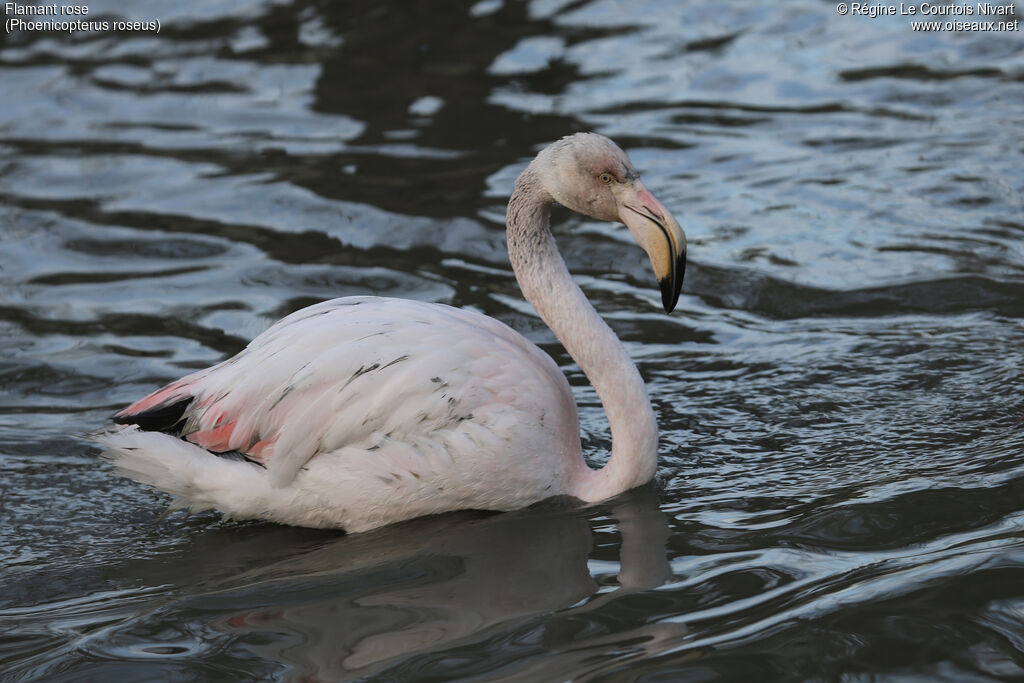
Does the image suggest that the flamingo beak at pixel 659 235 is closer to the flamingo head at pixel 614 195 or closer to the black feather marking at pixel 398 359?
the flamingo head at pixel 614 195

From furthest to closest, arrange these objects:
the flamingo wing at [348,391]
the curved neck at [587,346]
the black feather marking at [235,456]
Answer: the curved neck at [587,346], the black feather marking at [235,456], the flamingo wing at [348,391]

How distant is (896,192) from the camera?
322 inches

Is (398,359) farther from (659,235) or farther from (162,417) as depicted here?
(659,235)

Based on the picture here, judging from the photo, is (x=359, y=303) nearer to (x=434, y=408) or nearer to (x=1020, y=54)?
(x=434, y=408)

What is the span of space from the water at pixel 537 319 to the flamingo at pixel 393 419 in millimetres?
162

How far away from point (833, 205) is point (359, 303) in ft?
13.0

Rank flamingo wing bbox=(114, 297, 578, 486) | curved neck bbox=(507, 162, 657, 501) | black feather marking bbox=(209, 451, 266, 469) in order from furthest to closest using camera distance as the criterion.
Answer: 1. curved neck bbox=(507, 162, 657, 501)
2. black feather marking bbox=(209, 451, 266, 469)
3. flamingo wing bbox=(114, 297, 578, 486)

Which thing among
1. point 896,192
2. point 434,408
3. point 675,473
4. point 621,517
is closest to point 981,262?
point 896,192

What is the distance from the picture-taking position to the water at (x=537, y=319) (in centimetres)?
408

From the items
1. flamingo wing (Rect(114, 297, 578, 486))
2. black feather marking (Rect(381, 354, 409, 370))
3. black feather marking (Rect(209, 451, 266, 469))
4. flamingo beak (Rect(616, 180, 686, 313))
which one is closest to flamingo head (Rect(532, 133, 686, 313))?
flamingo beak (Rect(616, 180, 686, 313))

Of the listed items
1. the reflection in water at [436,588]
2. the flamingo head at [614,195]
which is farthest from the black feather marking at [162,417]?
the flamingo head at [614,195]

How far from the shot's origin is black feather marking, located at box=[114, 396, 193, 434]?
499cm

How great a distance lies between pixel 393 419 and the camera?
4.84 m

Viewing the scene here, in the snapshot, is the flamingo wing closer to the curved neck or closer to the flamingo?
the flamingo
